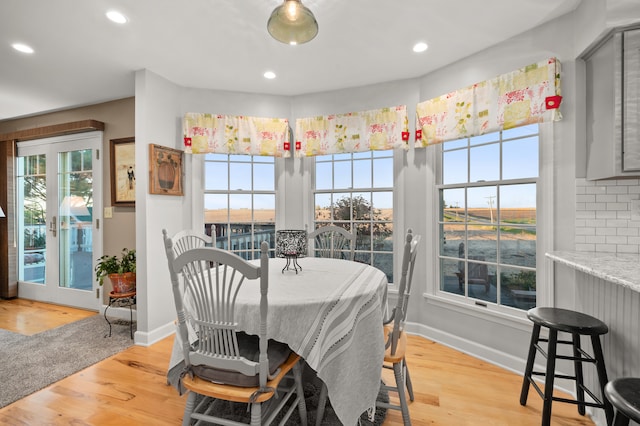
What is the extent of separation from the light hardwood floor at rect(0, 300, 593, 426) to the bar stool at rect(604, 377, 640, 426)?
95cm

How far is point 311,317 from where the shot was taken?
1514 millimetres

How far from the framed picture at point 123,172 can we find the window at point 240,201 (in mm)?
833

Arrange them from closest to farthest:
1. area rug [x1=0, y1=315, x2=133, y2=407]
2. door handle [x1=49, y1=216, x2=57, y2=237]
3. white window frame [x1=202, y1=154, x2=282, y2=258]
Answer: area rug [x1=0, y1=315, x2=133, y2=407] < white window frame [x1=202, y1=154, x2=282, y2=258] < door handle [x1=49, y1=216, x2=57, y2=237]

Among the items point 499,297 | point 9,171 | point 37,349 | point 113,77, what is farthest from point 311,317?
point 9,171

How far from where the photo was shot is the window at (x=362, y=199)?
11.0 ft

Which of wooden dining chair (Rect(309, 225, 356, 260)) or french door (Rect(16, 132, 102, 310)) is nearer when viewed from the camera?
wooden dining chair (Rect(309, 225, 356, 260))

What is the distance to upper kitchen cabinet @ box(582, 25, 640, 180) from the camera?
5.95ft

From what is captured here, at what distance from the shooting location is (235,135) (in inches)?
135

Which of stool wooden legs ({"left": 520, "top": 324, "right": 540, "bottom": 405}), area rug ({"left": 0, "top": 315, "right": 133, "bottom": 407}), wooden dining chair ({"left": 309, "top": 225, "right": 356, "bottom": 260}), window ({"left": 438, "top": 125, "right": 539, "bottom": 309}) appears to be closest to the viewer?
stool wooden legs ({"left": 520, "top": 324, "right": 540, "bottom": 405})

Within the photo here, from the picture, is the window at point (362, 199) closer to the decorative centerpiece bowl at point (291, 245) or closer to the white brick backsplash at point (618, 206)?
the decorative centerpiece bowl at point (291, 245)

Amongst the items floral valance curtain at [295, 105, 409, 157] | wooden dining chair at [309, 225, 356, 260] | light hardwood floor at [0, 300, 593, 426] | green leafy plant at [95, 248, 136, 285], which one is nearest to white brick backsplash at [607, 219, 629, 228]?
light hardwood floor at [0, 300, 593, 426]

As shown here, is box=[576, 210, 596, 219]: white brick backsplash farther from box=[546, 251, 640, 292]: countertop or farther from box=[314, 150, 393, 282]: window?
box=[314, 150, 393, 282]: window

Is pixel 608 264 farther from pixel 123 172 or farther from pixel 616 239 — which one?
pixel 123 172

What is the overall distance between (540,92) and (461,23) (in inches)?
29.6
